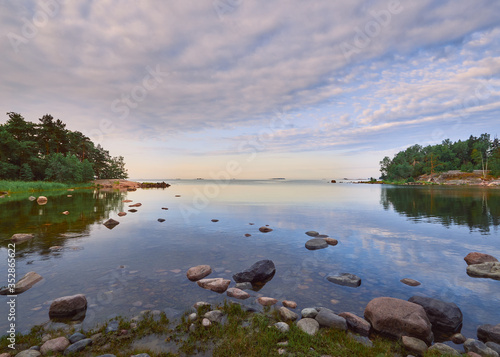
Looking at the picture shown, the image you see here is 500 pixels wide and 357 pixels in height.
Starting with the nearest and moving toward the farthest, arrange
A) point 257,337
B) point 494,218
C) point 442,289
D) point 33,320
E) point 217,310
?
point 257,337, point 33,320, point 217,310, point 442,289, point 494,218

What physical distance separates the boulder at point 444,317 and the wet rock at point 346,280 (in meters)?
2.91

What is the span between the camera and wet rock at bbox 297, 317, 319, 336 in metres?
7.06

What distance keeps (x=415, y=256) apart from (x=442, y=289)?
521 centimetres

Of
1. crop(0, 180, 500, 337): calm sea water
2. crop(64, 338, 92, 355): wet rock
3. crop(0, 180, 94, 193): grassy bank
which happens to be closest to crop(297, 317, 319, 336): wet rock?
crop(0, 180, 500, 337): calm sea water

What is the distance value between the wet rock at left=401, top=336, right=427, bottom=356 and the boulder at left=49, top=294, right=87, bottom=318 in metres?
10.6

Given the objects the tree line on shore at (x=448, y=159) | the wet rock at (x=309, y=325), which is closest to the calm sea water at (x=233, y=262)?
the wet rock at (x=309, y=325)

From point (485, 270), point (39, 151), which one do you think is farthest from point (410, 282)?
point (39, 151)

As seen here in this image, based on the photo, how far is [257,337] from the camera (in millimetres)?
6805

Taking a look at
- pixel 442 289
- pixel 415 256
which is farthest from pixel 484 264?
pixel 442 289

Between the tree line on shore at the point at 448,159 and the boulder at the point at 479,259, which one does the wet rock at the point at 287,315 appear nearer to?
the boulder at the point at 479,259

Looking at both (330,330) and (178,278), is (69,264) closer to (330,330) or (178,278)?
(178,278)

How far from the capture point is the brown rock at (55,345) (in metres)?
6.07

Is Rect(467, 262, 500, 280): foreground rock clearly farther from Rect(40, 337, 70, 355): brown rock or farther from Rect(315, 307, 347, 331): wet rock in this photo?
Rect(40, 337, 70, 355): brown rock

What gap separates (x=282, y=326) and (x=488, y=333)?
6414 millimetres
